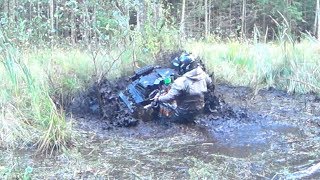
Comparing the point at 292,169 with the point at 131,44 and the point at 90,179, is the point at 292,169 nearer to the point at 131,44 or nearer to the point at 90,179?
the point at 90,179

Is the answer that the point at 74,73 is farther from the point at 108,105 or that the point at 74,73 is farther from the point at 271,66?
the point at 271,66

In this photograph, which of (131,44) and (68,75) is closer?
(68,75)

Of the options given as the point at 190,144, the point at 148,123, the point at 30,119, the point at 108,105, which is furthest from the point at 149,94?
the point at 30,119

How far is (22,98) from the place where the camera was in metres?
6.25

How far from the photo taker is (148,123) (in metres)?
6.80

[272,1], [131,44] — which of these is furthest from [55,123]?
[272,1]

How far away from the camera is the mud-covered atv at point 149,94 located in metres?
6.85

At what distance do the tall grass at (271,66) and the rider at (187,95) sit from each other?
243 cm

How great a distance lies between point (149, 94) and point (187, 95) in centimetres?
68

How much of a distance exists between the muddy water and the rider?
7.2 inches

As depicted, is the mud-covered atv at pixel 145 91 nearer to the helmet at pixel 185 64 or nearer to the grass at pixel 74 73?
the helmet at pixel 185 64

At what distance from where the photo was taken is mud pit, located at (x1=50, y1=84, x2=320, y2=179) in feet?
15.5

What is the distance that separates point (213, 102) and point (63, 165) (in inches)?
119

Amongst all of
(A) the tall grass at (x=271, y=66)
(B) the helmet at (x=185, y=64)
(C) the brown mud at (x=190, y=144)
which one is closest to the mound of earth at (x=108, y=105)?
(C) the brown mud at (x=190, y=144)
